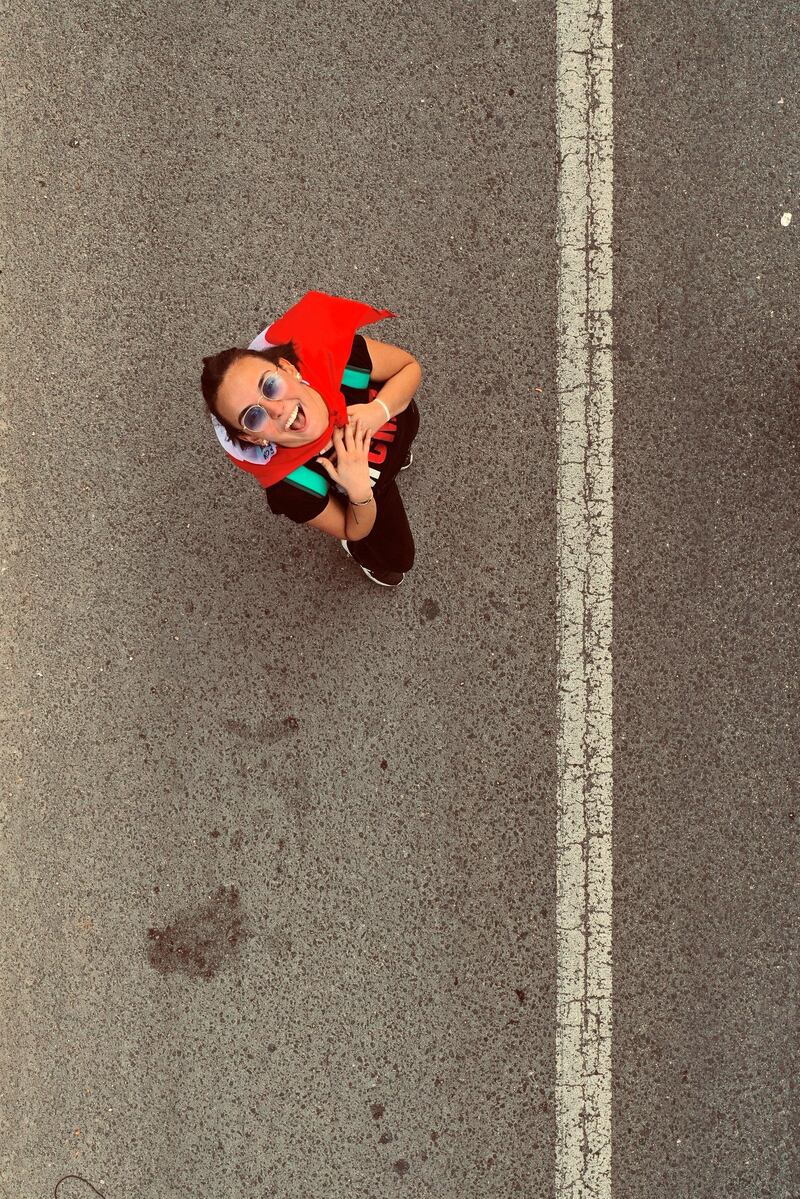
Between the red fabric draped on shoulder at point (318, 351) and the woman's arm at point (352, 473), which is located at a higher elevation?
the red fabric draped on shoulder at point (318, 351)

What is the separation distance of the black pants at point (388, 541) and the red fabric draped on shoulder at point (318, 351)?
54 cm

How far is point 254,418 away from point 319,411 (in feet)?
0.60

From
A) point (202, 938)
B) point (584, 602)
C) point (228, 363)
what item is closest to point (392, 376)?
point (228, 363)

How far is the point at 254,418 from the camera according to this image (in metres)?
2.23

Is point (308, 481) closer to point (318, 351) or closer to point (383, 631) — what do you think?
point (318, 351)

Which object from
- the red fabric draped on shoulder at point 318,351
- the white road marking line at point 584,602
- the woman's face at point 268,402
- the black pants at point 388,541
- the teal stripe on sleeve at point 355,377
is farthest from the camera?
the white road marking line at point 584,602

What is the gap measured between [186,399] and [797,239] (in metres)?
2.44

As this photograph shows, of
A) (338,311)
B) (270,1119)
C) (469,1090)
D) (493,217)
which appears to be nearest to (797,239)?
(493,217)

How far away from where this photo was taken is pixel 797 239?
325cm

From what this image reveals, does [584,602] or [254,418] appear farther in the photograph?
[584,602]

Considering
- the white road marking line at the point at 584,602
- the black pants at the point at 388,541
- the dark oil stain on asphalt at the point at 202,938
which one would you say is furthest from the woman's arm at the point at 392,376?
the dark oil stain on asphalt at the point at 202,938

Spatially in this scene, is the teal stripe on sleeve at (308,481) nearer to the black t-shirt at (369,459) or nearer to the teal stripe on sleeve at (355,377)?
the black t-shirt at (369,459)

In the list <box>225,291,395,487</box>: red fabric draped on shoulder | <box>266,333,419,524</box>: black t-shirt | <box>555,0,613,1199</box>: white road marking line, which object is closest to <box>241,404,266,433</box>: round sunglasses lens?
<box>225,291,395,487</box>: red fabric draped on shoulder

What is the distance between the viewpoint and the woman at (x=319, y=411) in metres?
2.24
